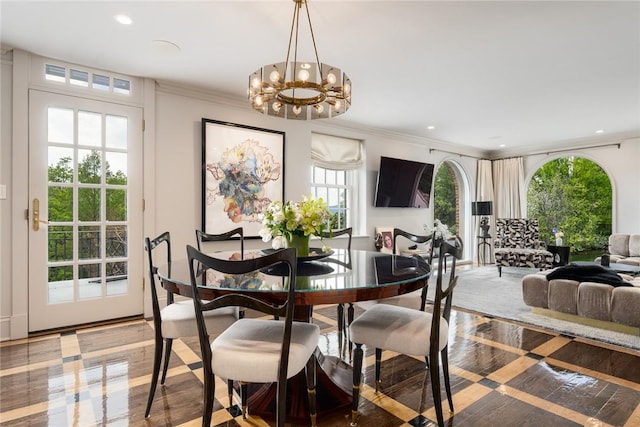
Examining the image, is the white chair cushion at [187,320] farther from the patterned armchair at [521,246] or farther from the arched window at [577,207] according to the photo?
the arched window at [577,207]

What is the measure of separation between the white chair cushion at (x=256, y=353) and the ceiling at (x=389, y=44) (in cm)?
204

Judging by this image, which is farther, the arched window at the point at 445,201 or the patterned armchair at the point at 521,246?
the arched window at the point at 445,201

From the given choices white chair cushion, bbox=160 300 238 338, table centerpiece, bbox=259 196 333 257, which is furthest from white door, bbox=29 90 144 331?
table centerpiece, bbox=259 196 333 257

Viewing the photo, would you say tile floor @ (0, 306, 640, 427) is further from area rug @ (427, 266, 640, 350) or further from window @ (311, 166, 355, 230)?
window @ (311, 166, 355, 230)

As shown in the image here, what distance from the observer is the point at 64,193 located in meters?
3.17

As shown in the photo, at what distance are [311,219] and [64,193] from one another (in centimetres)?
256

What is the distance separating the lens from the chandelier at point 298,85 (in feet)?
6.84

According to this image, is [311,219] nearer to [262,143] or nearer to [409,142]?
[262,143]

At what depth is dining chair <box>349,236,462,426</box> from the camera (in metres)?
1.65

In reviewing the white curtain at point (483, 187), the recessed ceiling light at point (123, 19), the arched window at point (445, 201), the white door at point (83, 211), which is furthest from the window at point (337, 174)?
the arched window at point (445, 201)

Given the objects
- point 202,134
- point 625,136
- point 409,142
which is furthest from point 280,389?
point 625,136

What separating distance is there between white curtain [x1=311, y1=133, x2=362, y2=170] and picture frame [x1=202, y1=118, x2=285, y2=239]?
0.73 metres

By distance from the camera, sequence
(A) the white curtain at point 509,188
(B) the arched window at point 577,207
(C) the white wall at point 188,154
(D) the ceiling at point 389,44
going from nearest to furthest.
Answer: (D) the ceiling at point 389,44 → (C) the white wall at point 188,154 → (A) the white curtain at point 509,188 → (B) the arched window at point 577,207

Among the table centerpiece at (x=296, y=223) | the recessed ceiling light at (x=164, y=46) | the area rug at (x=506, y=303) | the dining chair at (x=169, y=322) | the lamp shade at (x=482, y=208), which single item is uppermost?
the recessed ceiling light at (x=164, y=46)
